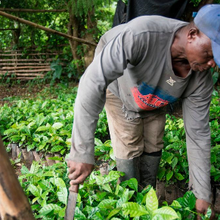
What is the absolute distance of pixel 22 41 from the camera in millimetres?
9914

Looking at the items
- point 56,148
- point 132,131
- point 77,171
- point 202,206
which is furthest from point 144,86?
point 56,148

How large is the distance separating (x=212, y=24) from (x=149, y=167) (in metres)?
1.47

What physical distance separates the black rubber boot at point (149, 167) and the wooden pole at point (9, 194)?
1.58 metres

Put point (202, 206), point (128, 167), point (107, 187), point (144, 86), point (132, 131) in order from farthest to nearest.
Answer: point (128, 167) < point (132, 131) < point (107, 187) < point (202, 206) < point (144, 86)

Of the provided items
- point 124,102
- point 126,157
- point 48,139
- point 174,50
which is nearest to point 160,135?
point 126,157

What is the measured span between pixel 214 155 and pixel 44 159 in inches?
75.9

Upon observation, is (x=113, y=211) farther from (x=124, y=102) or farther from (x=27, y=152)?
(x=27, y=152)

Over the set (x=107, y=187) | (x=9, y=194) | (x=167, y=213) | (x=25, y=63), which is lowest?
(x=25, y=63)

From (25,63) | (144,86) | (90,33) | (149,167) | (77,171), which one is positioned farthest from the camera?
(25,63)

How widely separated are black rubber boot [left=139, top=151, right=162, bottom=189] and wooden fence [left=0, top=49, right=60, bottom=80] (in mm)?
7611

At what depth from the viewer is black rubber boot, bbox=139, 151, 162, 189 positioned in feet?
7.62

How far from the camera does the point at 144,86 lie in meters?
1.69

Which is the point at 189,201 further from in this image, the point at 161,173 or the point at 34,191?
the point at 34,191

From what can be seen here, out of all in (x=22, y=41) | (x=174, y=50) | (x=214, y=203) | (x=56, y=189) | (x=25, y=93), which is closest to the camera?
(x=174, y=50)
